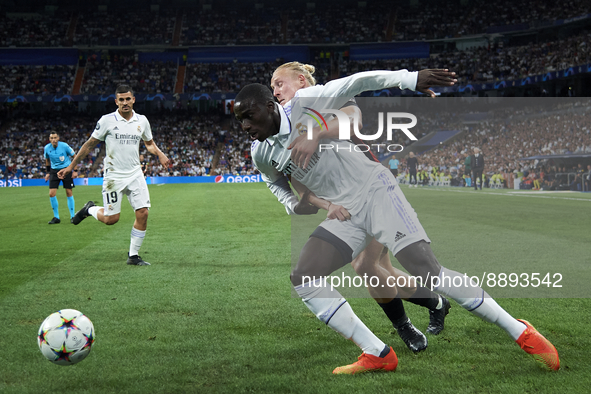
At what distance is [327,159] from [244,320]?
179 cm

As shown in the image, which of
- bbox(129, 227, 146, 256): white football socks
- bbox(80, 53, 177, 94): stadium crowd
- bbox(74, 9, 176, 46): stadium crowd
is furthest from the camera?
bbox(74, 9, 176, 46): stadium crowd

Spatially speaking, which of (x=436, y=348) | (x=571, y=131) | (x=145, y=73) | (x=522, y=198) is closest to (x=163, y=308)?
(x=436, y=348)

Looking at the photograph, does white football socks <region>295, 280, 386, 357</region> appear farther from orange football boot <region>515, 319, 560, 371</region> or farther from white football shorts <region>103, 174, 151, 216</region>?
white football shorts <region>103, 174, 151, 216</region>

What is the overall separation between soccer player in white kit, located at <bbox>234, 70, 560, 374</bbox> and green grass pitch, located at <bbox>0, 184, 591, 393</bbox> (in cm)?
25

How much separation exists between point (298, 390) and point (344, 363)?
0.57 m

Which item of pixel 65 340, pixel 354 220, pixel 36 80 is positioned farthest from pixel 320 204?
pixel 36 80

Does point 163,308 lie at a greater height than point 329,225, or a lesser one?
lesser

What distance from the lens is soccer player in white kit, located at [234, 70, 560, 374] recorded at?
3176 millimetres

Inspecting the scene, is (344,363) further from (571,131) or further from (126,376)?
(571,131)

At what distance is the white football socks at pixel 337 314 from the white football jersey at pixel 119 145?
502 cm

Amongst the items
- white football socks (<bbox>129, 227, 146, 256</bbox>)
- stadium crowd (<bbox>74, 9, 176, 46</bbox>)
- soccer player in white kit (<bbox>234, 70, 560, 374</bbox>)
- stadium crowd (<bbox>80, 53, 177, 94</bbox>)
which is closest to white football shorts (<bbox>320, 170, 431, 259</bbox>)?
soccer player in white kit (<bbox>234, 70, 560, 374</bbox>)

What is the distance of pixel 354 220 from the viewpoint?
11.3 feet

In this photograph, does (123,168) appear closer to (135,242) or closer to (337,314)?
(135,242)

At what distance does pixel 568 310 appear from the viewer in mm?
4625
